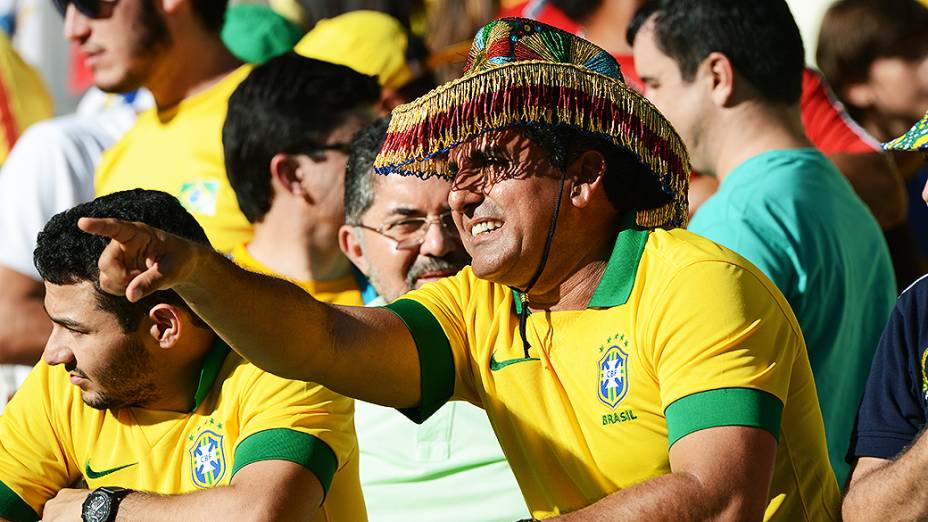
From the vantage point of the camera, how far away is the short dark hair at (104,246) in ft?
10.8

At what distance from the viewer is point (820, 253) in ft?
12.9

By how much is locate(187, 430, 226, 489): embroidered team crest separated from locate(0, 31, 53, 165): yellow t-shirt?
4341 millimetres

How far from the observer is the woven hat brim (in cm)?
282

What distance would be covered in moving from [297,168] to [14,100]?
3204 mm

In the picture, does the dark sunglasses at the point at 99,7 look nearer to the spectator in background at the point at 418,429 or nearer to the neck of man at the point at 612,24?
the spectator in background at the point at 418,429

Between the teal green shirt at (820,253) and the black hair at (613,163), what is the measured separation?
37.3 inches

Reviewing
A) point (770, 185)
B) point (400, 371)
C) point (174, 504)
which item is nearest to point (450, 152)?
point (400, 371)

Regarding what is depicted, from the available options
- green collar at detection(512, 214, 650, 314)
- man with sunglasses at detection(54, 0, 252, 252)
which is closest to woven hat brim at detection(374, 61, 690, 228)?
green collar at detection(512, 214, 650, 314)

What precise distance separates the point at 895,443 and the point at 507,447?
79 cm

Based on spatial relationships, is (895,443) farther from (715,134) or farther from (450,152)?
(715,134)

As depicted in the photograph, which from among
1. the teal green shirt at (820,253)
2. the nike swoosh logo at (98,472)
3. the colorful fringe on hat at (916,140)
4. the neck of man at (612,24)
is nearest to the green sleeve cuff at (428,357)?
the nike swoosh logo at (98,472)

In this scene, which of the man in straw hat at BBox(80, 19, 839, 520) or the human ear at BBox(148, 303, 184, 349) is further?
the human ear at BBox(148, 303, 184, 349)

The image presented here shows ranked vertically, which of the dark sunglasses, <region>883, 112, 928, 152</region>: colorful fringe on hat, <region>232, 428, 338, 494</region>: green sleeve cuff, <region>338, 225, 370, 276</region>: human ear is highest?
<region>883, 112, 928, 152</region>: colorful fringe on hat

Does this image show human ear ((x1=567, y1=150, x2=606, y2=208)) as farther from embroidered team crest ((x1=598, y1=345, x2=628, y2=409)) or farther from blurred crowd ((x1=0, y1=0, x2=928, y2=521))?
embroidered team crest ((x1=598, y1=345, x2=628, y2=409))
